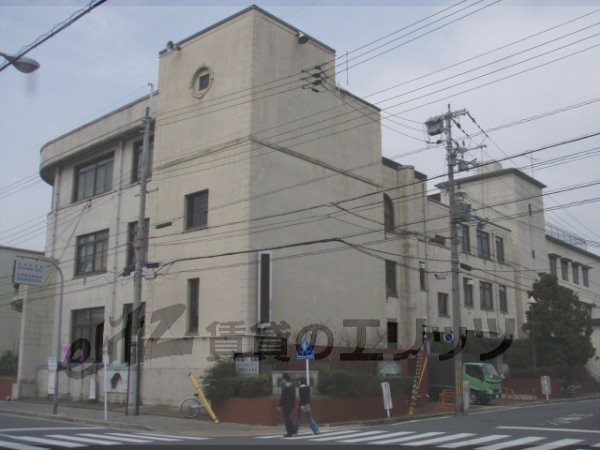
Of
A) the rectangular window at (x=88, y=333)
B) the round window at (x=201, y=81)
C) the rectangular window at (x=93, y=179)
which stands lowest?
the rectangular window at (x=88, y=333)

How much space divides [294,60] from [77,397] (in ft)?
64.6

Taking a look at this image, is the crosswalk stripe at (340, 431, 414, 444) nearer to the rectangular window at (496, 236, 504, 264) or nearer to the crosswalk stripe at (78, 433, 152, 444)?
the crosswalk stripe at (78, 433, 152, 444)

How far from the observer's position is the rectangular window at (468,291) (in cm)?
4398

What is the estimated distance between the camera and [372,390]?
81.6 ft

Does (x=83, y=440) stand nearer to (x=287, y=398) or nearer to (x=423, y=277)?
(x=287, y=398)

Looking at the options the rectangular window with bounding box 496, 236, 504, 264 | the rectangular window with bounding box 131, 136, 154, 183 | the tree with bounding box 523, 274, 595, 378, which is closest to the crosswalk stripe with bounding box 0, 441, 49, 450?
the rectangular window with bounding box 131, 136, 154, 183

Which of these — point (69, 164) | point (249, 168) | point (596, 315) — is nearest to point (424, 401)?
point (249, 168)

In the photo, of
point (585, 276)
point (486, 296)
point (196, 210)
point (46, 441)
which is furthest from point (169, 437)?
point (585, 276)

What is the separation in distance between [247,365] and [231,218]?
6.23 meters

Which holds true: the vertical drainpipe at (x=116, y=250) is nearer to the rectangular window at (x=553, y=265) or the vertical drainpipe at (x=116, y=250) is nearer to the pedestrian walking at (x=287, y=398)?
the pedestrian walking at (x=287, y=398)

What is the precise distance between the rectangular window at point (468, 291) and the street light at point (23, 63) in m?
36.4

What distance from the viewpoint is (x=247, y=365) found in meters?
24.8

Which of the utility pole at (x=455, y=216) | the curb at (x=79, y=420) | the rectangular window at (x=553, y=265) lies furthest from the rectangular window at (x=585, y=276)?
the curb at (x=79, y=420)

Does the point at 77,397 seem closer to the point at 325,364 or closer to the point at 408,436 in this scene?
the point at 325,364
